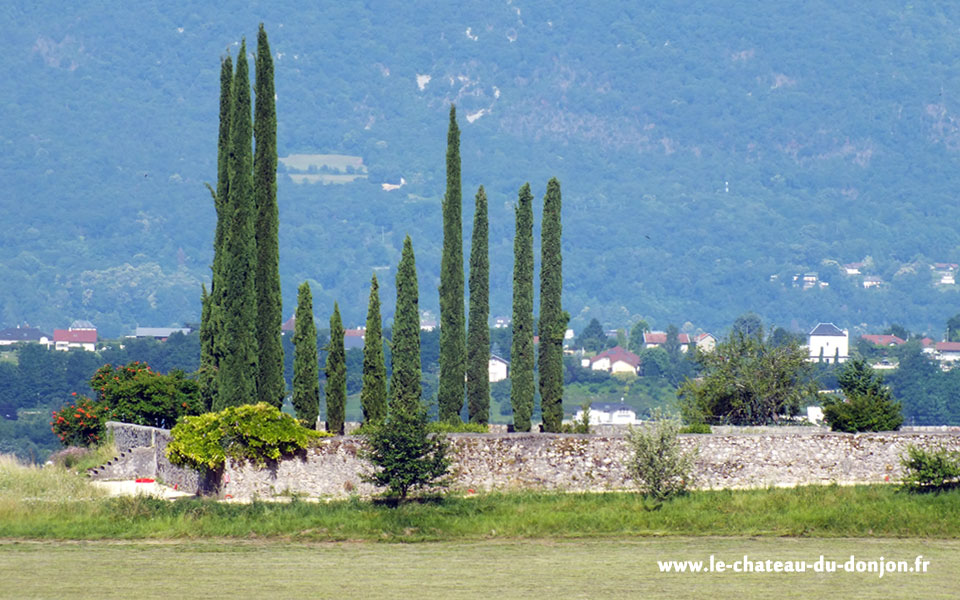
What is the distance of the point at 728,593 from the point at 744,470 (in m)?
14.8

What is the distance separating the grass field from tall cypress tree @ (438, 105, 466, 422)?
56.3 feet

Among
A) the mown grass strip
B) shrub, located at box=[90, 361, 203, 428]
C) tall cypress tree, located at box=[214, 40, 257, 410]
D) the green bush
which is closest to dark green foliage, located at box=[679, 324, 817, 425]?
the mown grass strip

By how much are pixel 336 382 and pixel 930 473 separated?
19.2 metres

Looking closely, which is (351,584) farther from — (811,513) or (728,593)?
(811,513)

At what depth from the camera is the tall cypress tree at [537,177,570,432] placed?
60.1m

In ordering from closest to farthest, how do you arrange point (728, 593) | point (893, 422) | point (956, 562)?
point (728, 593) → point (956, 562) → point (893, 422)

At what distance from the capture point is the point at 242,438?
164 feet

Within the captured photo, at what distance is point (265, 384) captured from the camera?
179 ft

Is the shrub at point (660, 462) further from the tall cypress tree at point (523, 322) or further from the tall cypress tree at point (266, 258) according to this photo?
the tall cypress tree at point (523, 322)

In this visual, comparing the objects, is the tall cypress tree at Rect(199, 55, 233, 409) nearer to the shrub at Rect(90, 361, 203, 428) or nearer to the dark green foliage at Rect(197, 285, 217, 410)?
the dark green foliage at Rect(197, 285, 217, 410)

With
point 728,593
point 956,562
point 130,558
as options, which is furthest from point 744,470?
point 130,558

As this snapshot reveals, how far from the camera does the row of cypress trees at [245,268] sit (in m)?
53.0

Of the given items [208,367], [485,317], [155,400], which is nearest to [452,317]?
[485,317]

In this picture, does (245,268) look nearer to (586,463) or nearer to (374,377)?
(374,377)
